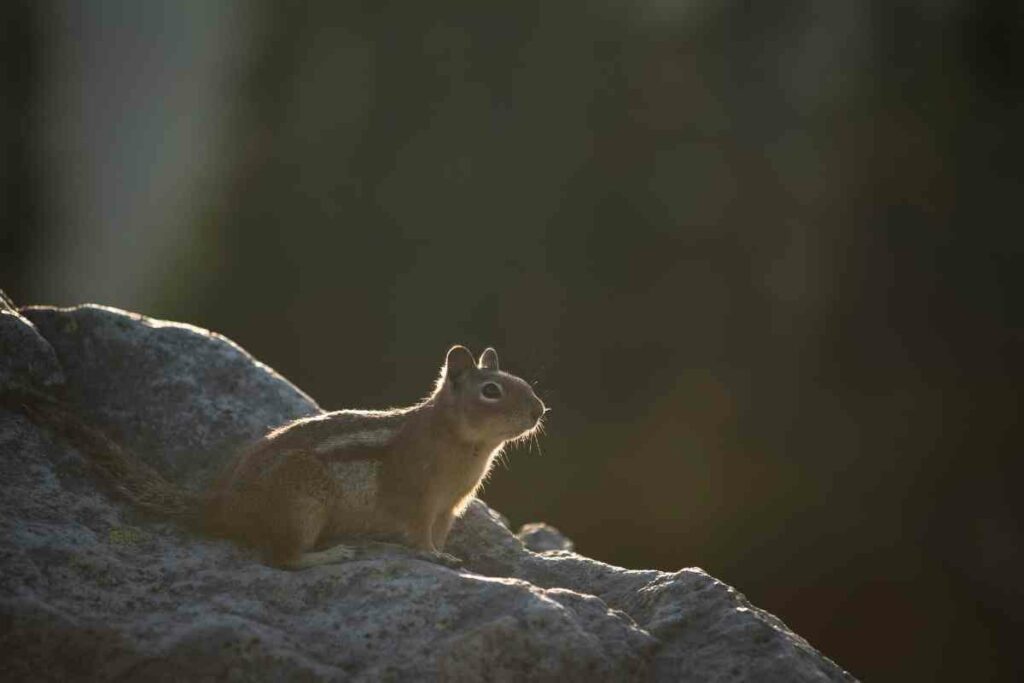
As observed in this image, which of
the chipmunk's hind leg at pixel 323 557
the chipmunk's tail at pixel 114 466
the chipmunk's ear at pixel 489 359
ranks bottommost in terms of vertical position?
the chipmunk's hind leg at pixel 323 557

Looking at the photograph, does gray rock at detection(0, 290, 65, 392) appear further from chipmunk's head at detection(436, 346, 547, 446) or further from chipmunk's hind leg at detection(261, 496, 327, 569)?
chipmunk's head at detection(436, 346, 547, 446)

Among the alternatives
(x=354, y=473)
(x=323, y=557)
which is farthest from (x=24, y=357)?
(x=323, y=557)

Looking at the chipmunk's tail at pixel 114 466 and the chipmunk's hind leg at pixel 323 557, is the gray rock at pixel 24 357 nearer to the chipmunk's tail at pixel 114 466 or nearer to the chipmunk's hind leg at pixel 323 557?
the chipmunk's tail at pixel 114 466

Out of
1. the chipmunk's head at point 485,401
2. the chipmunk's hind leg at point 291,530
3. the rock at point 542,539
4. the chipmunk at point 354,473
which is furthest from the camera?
the rock at point 542,539

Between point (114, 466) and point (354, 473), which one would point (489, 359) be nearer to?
point (354, 473)

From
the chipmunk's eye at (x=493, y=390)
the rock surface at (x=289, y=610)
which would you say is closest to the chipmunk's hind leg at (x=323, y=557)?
the rock surface at (x=289, y=610)
